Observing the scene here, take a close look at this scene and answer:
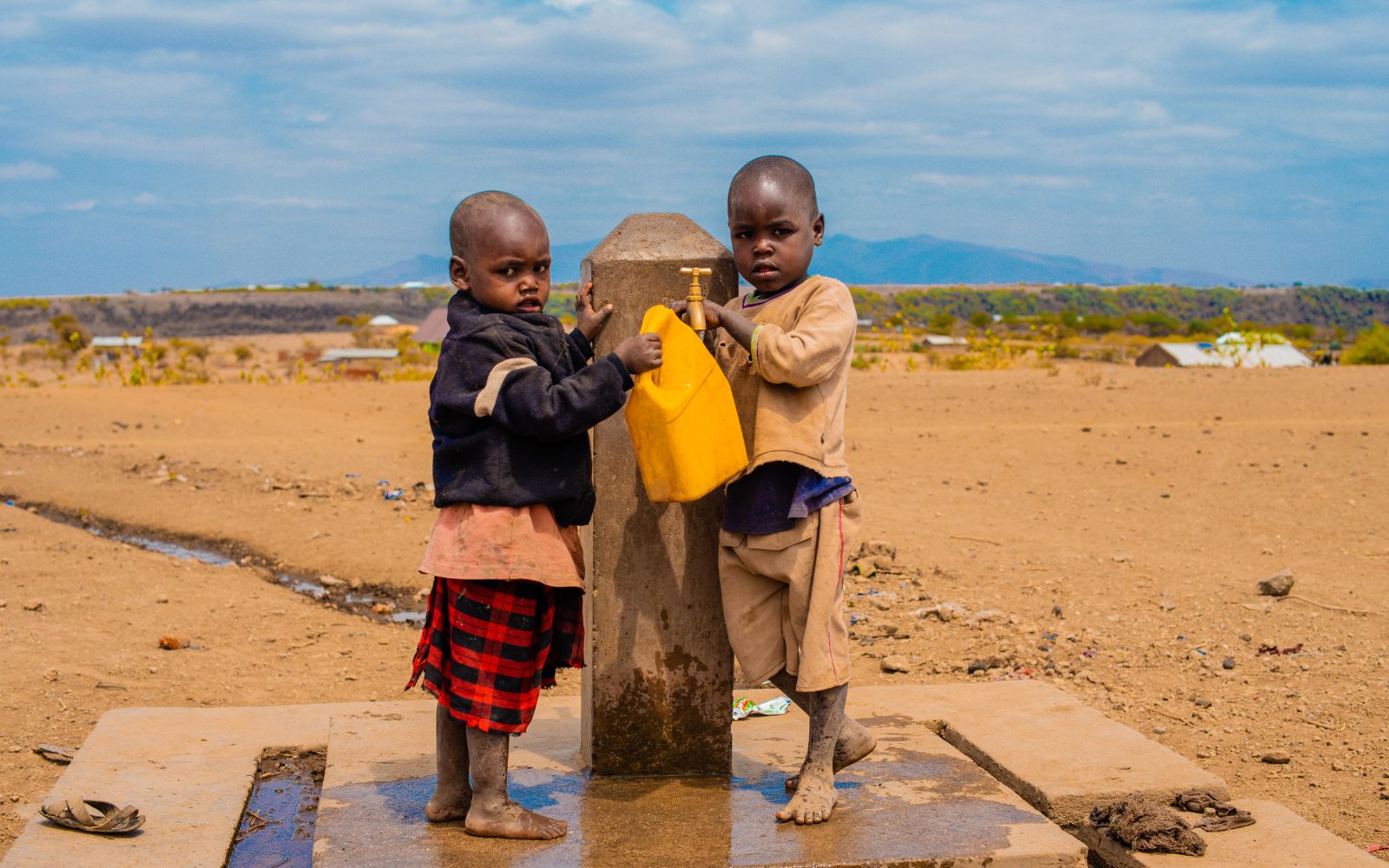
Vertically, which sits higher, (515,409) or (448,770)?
(515,409)

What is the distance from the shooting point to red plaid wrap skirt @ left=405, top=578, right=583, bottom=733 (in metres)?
3.29

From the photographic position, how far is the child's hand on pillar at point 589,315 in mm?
3541

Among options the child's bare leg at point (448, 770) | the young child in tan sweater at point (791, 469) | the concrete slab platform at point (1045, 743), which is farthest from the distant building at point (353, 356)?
the young child in tan sweater at point (791, 469)

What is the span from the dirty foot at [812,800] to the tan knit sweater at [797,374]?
31.7 inches

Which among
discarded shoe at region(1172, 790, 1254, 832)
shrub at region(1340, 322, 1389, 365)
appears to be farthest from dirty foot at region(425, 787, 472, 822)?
shrub at region(1340, 322, 1389, 365)

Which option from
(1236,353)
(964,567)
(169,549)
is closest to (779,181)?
(964,567)

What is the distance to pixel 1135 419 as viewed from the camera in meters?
14.7

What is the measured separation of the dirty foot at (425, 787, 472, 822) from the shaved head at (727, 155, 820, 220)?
167 cm

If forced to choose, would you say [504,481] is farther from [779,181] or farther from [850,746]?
[850,746]

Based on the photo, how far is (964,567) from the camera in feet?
26.5

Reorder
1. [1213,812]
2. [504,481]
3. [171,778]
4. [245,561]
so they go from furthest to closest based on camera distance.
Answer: [245,561] → [171,778] → [1213,812] → [504,481]

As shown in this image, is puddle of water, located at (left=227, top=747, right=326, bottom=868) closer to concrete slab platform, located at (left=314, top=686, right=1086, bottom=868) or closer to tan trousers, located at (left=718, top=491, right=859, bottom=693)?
concrete slab platform, located at (left=314, top=686, right=1086, bottom=868)

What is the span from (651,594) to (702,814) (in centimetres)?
63

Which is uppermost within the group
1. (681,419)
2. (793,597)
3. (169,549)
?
(681,419)
